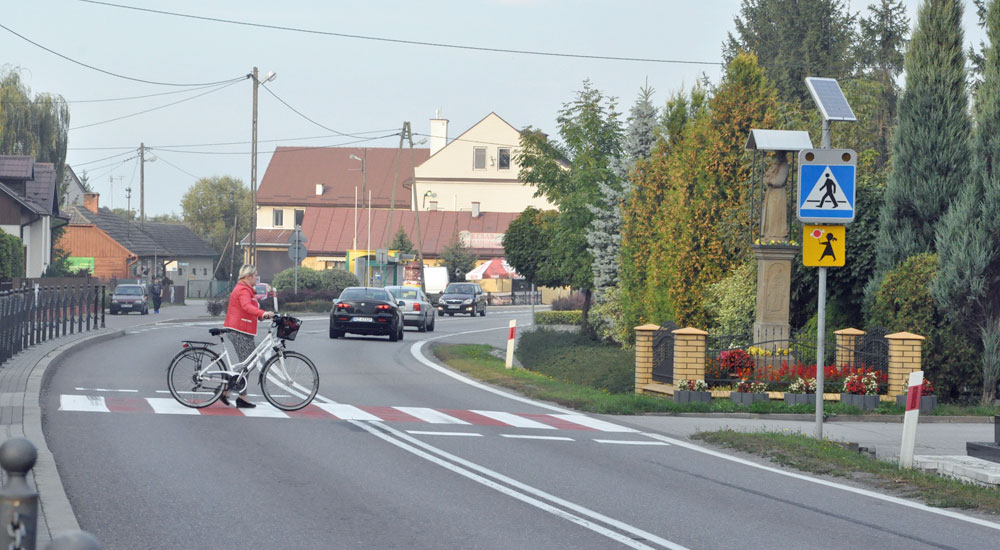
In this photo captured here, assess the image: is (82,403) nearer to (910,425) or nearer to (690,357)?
(690,357)

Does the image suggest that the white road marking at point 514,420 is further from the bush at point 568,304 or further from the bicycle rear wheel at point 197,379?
the bush at point 568,304

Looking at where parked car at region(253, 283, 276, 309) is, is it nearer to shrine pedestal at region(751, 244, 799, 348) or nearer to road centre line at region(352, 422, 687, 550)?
shrine pedestal at region(751, 244, 799, 348)

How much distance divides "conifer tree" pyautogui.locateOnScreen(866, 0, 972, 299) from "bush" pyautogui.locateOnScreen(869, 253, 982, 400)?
1050mm

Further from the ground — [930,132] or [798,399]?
[930,132]

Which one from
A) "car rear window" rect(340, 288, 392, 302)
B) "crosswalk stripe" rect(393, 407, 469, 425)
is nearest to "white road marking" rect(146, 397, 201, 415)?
"crosswalk stripe" rect(393, 407, 469, 425)

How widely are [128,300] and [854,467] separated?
1887 inches

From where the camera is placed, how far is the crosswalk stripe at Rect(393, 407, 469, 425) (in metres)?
14.4

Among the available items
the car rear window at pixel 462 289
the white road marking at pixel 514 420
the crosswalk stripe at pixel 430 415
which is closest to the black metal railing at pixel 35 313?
the crosswalk stripe at pixel 430 415

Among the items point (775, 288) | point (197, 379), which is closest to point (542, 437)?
point (197, 379)

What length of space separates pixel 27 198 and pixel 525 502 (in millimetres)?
51698

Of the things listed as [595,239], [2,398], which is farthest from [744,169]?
[2,398]

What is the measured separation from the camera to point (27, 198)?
2191 inches

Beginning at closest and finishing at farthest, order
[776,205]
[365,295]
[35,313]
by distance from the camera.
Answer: [776,205], [35,313], [365,295]

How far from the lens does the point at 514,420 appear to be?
1496cm
